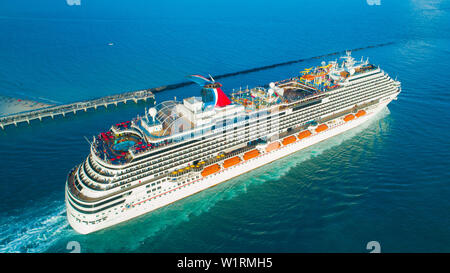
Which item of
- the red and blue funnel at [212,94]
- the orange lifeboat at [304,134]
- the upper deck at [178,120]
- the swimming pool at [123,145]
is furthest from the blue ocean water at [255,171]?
the red and blue funnel at [212,94]

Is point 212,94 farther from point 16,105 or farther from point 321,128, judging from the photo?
point 16,105

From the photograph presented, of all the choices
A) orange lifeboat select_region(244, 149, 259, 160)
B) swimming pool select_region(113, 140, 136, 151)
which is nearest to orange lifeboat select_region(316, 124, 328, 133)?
orange lifeboat select_region(244, 149, 259, 160)

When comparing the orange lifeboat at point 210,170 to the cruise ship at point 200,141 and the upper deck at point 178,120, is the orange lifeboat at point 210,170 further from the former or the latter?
the upper deck at point 178,120

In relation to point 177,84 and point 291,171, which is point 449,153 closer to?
point 291,171

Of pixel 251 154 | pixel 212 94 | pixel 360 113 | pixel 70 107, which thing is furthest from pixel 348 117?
pixel 70 107

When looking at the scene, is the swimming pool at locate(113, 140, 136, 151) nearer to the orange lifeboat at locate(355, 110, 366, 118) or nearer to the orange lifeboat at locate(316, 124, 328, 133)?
the orange lifeboat at locate(316, 124, 328, 133)
